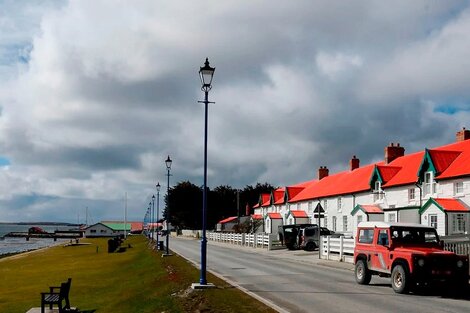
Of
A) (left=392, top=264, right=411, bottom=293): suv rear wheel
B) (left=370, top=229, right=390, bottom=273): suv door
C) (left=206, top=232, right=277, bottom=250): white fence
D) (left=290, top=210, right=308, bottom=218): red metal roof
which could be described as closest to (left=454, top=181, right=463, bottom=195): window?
(left=206, top=232, right=277, bottom=250): white fence

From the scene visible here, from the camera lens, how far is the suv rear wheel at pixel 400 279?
1611 cm

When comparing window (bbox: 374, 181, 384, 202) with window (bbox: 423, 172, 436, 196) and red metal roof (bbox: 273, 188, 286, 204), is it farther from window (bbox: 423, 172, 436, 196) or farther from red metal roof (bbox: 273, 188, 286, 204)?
red metal roof (bbox: 273, 188, 286, 204)

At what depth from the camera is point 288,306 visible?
559 inches

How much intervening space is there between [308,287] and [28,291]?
54.2 feet

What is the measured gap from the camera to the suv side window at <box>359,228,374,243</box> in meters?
18.7

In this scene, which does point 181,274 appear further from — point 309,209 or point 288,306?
point 309,209

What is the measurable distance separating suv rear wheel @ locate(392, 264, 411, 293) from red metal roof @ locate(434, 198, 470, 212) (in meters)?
18.2

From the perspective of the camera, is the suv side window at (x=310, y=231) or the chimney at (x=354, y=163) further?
the chimney at (x=354, y=163)

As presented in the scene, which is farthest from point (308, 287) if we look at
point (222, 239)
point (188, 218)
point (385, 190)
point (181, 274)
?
point (188, 218)

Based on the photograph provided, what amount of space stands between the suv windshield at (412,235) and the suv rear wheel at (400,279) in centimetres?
116

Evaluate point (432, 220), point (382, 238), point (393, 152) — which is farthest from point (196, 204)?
point (382, 238)

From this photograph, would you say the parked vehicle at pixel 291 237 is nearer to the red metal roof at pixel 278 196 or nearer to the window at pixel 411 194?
the window at pixel 411 194

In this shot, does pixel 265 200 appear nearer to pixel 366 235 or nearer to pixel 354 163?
pixel 354 163

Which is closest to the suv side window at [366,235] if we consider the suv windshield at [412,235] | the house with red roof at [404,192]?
the suv windshield at [412,235]
